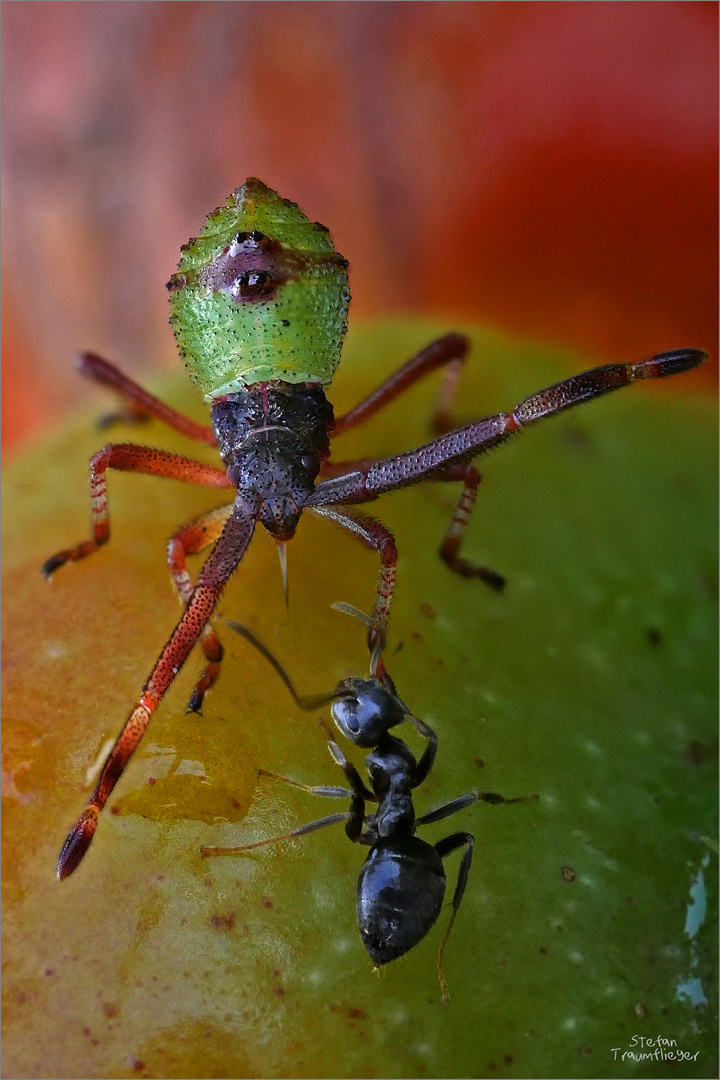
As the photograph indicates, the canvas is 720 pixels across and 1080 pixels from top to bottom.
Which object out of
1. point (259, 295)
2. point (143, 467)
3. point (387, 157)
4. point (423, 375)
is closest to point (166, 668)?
point (143, 467)

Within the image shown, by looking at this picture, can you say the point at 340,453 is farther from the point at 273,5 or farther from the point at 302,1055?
the point at 273,5

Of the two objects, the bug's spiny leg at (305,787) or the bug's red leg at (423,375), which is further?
the bug's red leg at (423,375)

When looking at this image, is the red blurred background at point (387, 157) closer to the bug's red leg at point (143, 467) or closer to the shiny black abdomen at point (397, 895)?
the bug's red leg at point (143, 467)

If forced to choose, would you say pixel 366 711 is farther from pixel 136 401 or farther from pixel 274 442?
pixel 136 401

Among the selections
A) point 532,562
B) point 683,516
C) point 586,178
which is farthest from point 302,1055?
point 586,178

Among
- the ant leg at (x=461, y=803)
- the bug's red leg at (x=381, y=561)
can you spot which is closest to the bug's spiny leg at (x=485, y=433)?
the bug's red leg at (x=381, y=561)

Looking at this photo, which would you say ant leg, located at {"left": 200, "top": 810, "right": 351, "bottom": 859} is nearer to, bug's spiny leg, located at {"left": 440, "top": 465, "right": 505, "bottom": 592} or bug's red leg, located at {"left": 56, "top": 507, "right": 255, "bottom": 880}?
bug's red leg, located at {"left": 56, "top": 507, "right": 255, "bottom": 880}
